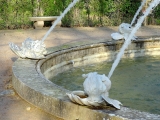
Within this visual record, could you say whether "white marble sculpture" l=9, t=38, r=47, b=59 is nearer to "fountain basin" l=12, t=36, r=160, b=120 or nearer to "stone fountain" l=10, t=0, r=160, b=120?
"stone fountain" l=10, t=0, r=160, b=120

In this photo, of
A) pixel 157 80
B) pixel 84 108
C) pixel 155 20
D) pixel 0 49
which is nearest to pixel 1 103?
pixel 84 108

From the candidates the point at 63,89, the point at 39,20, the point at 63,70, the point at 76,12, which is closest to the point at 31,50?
the point at 63,70

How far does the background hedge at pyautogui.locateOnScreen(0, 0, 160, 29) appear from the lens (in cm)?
1412

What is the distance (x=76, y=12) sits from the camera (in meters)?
15.1

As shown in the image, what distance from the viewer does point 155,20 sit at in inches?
621

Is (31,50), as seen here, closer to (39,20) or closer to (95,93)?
(95,93)

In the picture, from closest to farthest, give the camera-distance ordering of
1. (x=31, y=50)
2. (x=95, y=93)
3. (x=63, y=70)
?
(x=95, y=93)
(x=31, y=50)
(x=63, y=70)

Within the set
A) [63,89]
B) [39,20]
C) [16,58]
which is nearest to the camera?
[63,89]

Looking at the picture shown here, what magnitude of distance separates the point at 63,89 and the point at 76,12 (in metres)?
10.5

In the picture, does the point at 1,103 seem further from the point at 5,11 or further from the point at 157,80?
the point at 5,11

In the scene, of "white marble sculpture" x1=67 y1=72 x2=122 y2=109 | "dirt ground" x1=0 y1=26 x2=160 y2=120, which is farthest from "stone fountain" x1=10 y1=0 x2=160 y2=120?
"dirt ground" x1=0 y1=26 x2=160 y2=120

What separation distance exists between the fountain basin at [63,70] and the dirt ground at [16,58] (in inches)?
5.2

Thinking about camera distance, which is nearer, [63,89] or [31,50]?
[63,89]

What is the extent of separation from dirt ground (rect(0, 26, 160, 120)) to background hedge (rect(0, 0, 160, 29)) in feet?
3.89
